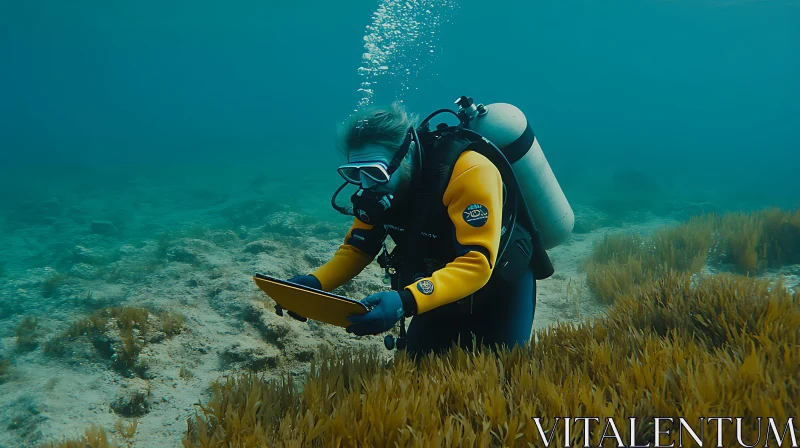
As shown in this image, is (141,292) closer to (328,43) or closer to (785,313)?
(785,313)

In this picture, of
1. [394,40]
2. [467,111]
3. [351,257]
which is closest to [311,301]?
[351,257]

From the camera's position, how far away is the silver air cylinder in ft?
10.8

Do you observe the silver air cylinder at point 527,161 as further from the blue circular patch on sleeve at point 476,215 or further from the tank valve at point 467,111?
the blue circular patch on sleeve at point 476,215

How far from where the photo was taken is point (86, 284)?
24.0ft

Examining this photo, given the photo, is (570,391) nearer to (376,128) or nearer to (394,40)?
(376,128)

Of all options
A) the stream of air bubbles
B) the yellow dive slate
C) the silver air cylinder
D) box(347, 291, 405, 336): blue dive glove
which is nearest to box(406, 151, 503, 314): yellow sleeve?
box(347, 291, 405, 336): blue dive glove

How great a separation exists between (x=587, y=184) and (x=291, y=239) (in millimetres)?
21116

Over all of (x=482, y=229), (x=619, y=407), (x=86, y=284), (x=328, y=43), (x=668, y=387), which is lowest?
(x=619, y=407)

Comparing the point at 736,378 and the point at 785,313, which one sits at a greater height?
the point at 785,313

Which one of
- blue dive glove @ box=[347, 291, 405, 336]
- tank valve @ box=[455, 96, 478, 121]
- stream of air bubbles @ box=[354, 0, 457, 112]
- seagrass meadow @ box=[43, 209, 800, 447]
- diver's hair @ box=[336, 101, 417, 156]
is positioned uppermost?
stream of air bubbles @ box=[354, 0, 457, 112]

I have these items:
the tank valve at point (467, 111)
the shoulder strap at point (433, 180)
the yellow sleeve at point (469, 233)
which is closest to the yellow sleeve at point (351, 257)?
the shoulder strap at point (433, 180)

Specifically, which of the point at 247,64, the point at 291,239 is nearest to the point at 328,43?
the point at 247,64

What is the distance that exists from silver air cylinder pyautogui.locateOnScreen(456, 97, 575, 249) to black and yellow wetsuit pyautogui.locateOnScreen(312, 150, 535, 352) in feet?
1.94

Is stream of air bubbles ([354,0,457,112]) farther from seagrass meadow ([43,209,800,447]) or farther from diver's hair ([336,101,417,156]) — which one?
seagrass meadow ([43,209,800,447])
